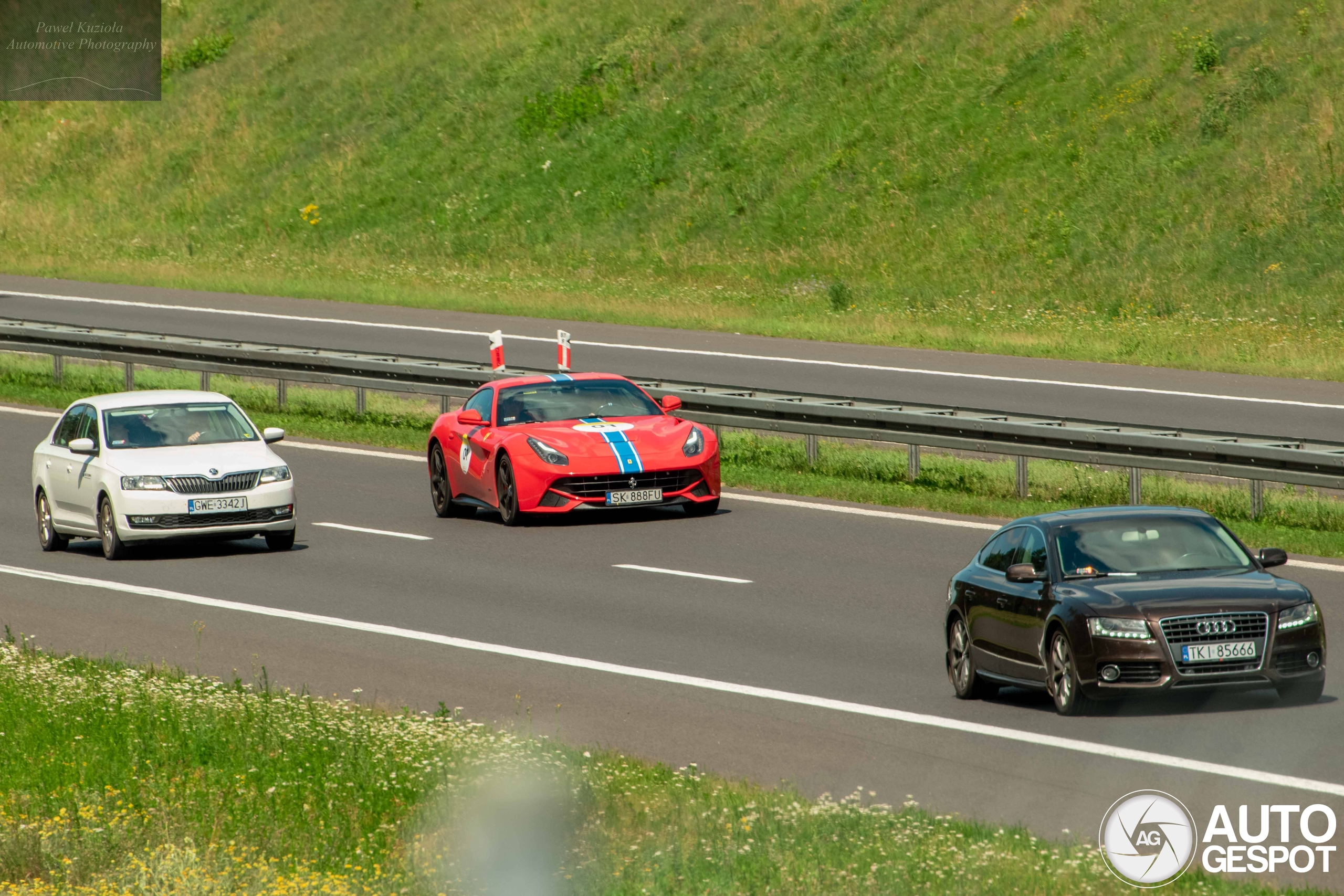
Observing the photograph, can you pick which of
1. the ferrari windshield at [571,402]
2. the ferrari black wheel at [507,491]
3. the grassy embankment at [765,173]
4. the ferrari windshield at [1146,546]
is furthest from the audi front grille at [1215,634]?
the grassy embankment at [765,173]

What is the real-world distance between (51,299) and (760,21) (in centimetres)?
1993

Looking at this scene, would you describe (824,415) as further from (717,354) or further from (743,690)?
(717,354)

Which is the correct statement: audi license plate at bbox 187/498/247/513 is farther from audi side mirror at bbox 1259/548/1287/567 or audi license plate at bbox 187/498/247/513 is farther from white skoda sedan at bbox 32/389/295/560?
audi side mirror at bbox 1259/548/1287/567

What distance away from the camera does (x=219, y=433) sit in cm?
1995

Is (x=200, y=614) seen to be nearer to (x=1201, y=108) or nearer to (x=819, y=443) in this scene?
(x=819, y=443)

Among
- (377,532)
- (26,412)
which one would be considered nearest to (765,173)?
(26,412)

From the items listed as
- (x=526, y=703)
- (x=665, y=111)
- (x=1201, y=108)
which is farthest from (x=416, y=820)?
(x=665, y=111)

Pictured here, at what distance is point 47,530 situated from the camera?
19844 millimetres

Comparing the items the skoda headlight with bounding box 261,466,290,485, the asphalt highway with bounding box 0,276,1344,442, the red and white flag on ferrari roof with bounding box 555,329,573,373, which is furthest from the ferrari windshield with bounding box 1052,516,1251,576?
the red and white flag on ferrari roof with bounding box 555,329,573,373

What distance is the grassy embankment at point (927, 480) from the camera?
62.5ft

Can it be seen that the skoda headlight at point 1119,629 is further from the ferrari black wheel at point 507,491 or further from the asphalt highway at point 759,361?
the asphalt highway at point 759,361

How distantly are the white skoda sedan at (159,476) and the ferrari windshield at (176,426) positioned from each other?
0.01 m

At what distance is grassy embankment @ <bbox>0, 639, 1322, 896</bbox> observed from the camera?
7.96 m

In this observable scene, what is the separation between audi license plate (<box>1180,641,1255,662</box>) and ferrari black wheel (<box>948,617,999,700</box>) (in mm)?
1578
